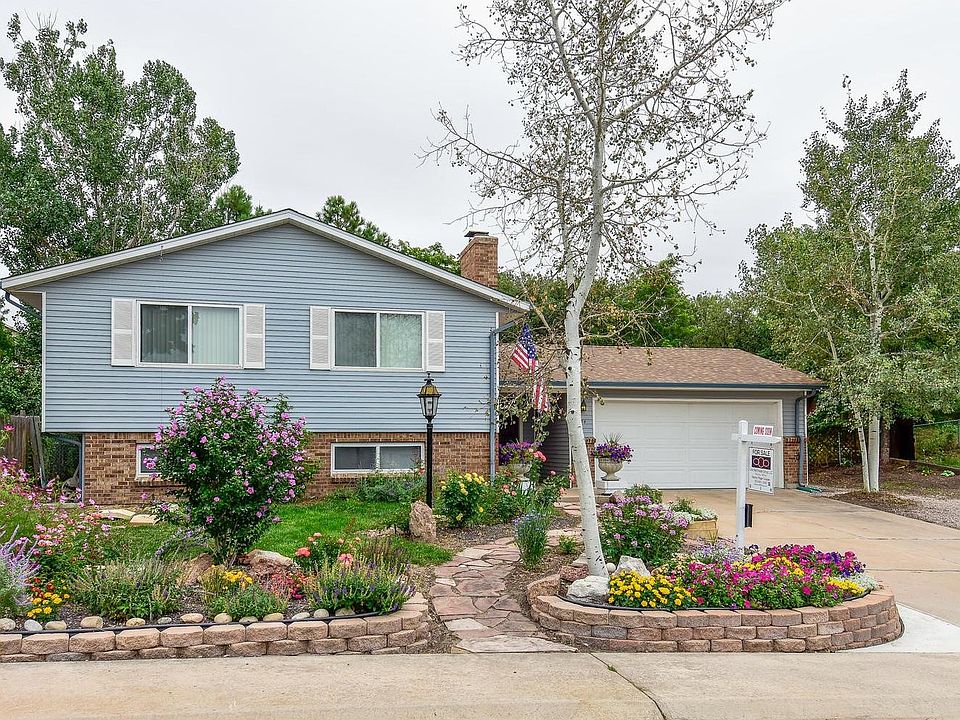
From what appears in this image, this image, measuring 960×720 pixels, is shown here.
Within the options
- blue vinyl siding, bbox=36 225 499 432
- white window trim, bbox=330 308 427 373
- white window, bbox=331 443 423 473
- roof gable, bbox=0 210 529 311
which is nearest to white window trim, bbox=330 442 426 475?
white window, bbox=331 443 423 473

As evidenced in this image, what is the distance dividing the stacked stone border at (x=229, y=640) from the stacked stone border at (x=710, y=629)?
48.5 inches

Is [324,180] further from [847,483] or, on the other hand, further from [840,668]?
[840,668]

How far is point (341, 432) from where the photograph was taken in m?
14.4

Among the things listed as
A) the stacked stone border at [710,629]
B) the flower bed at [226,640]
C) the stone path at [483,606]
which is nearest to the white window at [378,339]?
the stone path at [483,606]

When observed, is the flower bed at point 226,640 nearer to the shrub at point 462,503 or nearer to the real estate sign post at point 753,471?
the real estate sign post at point 753,471

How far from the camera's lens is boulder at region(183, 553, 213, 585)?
23.3 ft

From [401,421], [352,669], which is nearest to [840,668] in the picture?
[352,669]

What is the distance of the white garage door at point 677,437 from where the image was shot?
17.2 meters

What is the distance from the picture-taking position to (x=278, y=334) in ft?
45.9

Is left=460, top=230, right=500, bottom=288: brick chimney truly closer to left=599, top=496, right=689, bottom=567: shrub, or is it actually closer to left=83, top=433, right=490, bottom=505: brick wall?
left=83, top=433, right=490, bottom=505: brick wall

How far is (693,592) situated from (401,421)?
8521 millimetres

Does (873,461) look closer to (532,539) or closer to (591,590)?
(532,539)

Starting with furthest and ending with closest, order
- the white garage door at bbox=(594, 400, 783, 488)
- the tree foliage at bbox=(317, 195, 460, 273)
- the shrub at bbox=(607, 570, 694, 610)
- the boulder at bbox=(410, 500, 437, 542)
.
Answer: the tree foliage at bbox=(317, 195, 460, 273), the white garage door at bbox=(594, 400, 783, 488), the boulder at bbox=(410, 500, 437, 542), the shrub at bbox=(607, 570, 694, 610)

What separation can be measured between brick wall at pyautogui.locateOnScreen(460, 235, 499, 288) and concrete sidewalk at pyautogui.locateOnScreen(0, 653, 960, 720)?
34.4 feet
